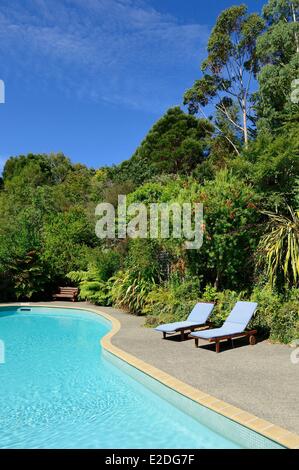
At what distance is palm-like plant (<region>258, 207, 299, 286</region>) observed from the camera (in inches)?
376

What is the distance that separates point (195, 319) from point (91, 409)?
4687 millimetres

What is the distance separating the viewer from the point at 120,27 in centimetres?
1557

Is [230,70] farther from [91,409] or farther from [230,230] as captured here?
[91,409]

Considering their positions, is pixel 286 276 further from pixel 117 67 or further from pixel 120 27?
pixel 117 67

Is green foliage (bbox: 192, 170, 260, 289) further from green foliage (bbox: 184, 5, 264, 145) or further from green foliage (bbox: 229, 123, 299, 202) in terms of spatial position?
green foliage (bbox: 184, 5, 264, 145)

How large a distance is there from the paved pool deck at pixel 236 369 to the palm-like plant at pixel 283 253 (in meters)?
1.92

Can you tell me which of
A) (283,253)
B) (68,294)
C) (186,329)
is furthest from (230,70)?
(186,329)

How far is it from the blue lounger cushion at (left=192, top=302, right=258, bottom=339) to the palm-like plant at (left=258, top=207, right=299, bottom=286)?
1.27m

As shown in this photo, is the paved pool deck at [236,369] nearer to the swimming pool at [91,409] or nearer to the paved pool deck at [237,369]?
the paved pool deck at [237,369]

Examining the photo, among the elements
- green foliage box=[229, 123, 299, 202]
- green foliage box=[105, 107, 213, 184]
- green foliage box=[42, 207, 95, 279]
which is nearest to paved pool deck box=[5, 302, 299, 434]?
green foliage box=[229, 123, 299, 202]

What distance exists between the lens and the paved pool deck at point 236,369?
16.4 ft

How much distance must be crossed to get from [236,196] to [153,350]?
525 centimetres

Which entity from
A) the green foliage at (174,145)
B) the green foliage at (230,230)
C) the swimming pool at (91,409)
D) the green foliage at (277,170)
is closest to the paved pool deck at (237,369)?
the swimming pool at (91,409)

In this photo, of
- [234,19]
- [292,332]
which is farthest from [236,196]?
[234,19]
